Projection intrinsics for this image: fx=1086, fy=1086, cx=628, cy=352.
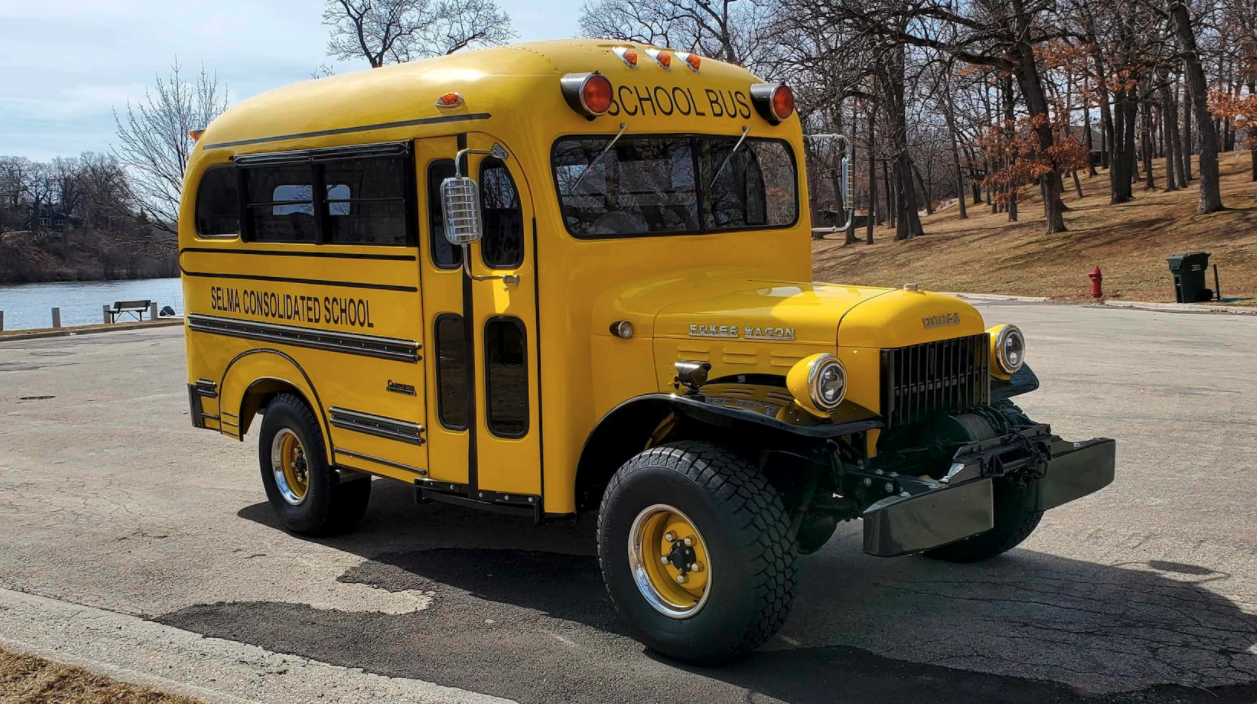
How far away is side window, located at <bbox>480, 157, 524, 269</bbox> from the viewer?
516 centimetres

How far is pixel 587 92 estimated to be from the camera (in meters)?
5.08

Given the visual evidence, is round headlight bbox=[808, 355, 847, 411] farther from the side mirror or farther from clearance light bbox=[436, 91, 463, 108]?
clearance light bbox=[436, 91, 463, 108]

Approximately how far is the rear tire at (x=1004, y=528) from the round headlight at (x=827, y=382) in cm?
120

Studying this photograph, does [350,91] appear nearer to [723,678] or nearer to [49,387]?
[723,678]

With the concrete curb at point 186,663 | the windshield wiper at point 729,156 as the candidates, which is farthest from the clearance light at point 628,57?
the concrete curb at point 186,663

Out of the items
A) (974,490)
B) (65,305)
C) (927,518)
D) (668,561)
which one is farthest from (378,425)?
(65,305)

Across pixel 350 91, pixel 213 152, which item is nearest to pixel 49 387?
pixel 213 152

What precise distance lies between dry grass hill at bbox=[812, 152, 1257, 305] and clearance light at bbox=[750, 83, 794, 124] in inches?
680

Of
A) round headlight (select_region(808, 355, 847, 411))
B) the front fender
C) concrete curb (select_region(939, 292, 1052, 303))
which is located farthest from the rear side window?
concrete curb (select_region(939, 292, 1052, 303))

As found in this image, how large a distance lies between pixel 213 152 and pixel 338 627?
3.56 meters

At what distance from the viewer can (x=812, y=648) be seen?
4.66 meters

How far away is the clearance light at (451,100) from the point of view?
5316 millimetres

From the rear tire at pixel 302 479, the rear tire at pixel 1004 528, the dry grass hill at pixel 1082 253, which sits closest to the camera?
the rear tire at pixel 1004 528

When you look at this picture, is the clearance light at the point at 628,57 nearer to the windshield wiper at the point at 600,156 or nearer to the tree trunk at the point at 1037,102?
the windshield wiper at the point at 600,156
